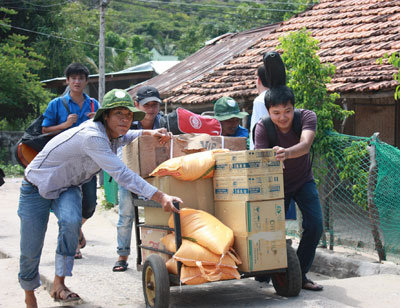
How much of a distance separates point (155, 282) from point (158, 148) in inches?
45.2

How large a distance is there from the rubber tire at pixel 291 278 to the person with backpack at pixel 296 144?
395 millimetres

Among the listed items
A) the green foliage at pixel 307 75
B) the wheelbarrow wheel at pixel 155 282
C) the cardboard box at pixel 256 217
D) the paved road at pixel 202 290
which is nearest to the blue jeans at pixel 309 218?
the paved road at pixel 202 290

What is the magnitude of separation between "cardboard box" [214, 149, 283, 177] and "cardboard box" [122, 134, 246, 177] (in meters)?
0.56

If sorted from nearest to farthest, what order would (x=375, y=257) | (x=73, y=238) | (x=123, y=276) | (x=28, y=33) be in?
(x=73, y=238) < (x=123, y=276) < (x=375, y=257) < (x=28, y=33)

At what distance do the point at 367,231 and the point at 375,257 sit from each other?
39 cm

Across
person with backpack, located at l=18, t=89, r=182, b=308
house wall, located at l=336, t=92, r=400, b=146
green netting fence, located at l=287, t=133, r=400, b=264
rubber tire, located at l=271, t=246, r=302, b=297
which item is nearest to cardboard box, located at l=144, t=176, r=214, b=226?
person with backpack, located at l=18, t=89, r=182, b=308

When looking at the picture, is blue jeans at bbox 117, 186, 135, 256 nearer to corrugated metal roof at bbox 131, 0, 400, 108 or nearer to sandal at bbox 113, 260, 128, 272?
sandal at bbox 113, 260, 128, 272

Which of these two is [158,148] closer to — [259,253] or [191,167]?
[191,167]

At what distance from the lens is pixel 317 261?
681cm

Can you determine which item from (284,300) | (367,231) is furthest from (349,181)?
(284,300)

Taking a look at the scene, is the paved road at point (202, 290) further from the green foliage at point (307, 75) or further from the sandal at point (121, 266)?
the green foliage at point (307, 75)

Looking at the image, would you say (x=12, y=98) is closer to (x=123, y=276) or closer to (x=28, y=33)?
(x=28, y=33)

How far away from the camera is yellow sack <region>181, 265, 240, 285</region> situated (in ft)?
13.9

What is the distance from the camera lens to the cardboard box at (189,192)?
15.0 ft
